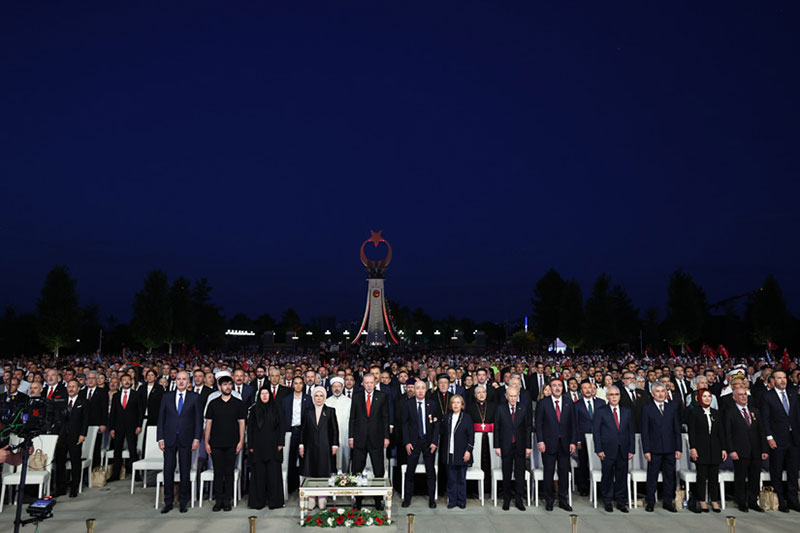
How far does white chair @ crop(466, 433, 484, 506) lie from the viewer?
8297mm

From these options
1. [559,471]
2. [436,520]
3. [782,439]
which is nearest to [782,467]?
[782,439]

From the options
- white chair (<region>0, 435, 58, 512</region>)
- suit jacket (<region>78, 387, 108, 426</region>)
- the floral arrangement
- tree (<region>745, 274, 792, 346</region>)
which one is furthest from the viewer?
tree (<region>745, 274, 792, 346</region>)

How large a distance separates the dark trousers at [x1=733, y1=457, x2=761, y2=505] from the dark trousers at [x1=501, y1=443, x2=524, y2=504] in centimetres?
307

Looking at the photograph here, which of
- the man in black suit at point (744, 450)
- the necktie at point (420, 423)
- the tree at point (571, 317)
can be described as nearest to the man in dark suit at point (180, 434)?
the necktie at point (420, 423)

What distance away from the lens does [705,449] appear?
8.04 metres

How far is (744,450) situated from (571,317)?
49.2 m

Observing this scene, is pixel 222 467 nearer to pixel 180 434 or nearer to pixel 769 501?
pixel 180 434

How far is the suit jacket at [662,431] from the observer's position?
8.04m

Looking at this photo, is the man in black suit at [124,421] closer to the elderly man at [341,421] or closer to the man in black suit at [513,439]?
the elderly man at [341,421]

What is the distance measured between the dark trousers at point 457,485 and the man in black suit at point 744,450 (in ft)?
12.5

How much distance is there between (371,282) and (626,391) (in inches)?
2516

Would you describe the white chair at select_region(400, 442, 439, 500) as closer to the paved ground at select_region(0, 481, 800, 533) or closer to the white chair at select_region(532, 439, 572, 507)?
the paved ground at select_region(0, 481, 800, 533)

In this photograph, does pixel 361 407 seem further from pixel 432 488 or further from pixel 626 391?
pixel 626 391

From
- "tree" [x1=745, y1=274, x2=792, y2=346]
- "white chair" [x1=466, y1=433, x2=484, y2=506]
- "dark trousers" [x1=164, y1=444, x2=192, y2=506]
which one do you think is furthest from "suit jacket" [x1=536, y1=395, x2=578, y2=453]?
"tree" [x1=745, y1=274, x2=792, y2=346]
